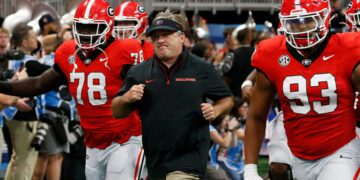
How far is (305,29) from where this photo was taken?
19.4ft

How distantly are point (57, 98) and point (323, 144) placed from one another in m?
5.25

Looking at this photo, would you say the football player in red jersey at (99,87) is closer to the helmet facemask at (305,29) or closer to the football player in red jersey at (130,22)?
the football player in red jersey at (130,22)

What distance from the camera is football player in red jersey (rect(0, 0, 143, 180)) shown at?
759 centimetres

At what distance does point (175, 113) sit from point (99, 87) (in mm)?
1175

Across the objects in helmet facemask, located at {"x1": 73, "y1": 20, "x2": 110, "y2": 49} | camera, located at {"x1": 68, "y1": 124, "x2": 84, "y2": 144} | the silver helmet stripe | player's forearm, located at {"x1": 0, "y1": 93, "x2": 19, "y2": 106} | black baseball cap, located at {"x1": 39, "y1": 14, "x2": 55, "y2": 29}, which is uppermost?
the silver helmet stripe

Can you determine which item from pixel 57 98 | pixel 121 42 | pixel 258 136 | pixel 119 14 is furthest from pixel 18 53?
pixel 258 136

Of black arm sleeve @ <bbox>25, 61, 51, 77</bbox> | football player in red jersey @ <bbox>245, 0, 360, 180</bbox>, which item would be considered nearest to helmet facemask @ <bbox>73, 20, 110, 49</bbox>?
football player in red jersey @ <bbox>245, 0, 360, 180</bbox>

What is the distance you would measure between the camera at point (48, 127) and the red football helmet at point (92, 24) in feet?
9.16

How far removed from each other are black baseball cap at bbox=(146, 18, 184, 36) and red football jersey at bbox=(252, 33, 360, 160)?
75 cm

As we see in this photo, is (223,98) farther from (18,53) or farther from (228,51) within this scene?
(228,51)

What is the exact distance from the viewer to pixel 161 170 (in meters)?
6.65

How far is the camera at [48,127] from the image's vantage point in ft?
33.8

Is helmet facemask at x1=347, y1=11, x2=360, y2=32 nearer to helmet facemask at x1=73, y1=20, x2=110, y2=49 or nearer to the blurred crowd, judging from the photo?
the blurred crowd

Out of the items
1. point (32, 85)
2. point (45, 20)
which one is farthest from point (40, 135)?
point (45, 20)
